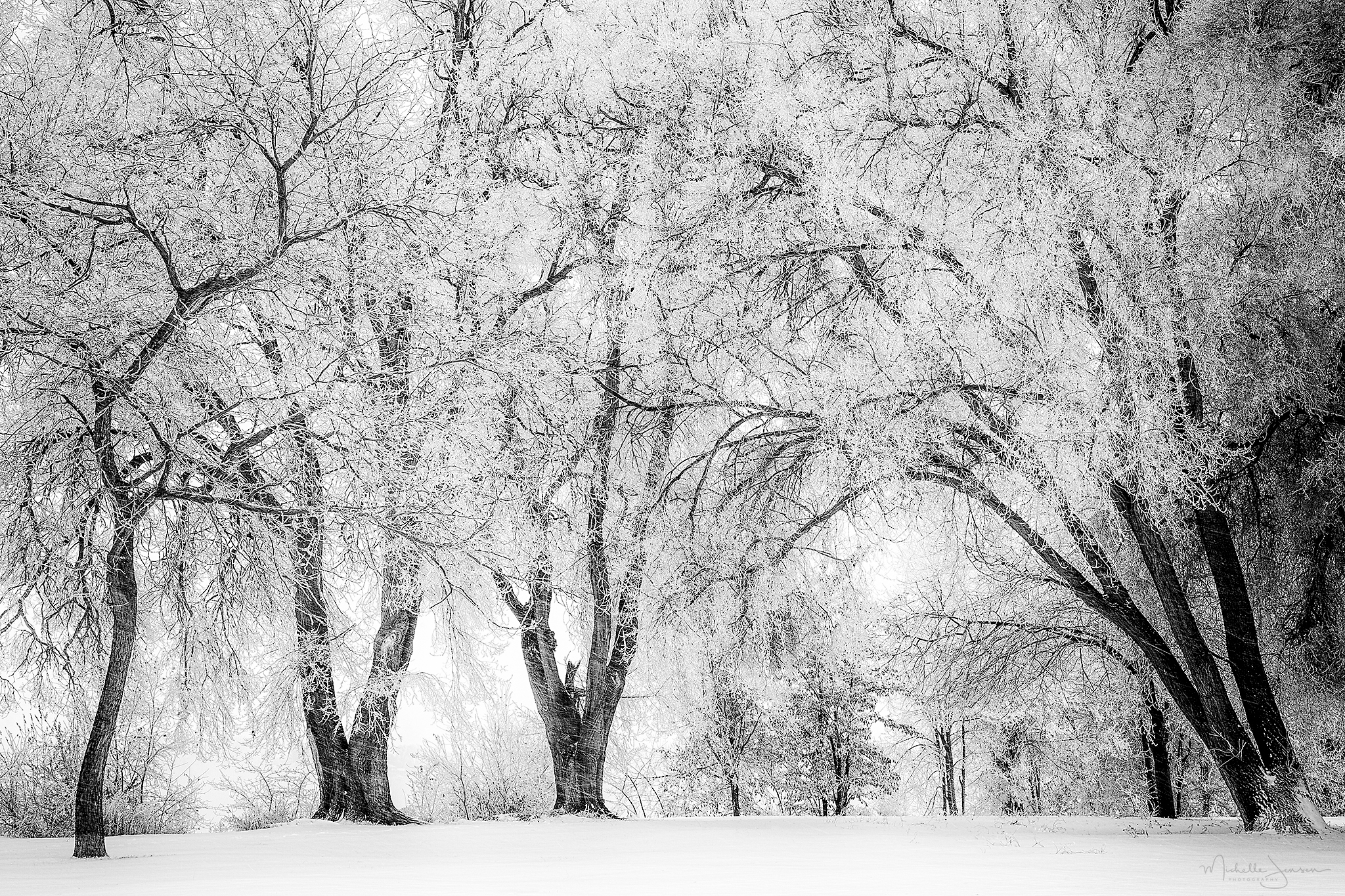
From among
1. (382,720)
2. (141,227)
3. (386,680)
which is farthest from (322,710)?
(141,227)

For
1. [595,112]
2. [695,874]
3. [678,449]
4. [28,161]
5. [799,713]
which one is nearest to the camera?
[695,874]

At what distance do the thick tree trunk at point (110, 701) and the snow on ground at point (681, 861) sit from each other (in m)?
0.26

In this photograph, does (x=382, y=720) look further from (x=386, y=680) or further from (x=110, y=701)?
(x=110, y=701)

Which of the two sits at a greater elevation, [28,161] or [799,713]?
[28,161]

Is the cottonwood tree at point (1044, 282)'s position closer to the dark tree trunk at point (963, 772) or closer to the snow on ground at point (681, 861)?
the snow on ground at point (681, 861)

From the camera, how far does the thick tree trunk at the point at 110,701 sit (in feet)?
24.5

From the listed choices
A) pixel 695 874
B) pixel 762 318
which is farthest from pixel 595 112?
pixel 695 874

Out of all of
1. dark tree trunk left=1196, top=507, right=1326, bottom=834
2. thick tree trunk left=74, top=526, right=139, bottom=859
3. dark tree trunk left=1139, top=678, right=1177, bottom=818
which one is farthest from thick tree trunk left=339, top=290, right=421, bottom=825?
dark tree trunk left=1139, top=678, right=1177, bottom=818

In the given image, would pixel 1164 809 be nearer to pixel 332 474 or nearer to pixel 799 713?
pixel 799 713

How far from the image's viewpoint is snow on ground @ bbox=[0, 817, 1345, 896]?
539 cm

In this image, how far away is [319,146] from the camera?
7898 millimetres

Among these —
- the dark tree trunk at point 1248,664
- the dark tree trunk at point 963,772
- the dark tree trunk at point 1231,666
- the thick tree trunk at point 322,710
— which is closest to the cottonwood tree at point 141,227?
the thick tree trunk at point 322,710

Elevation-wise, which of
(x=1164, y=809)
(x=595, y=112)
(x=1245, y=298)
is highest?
(x=595, y=112)

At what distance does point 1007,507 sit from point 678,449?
16.2 feet
